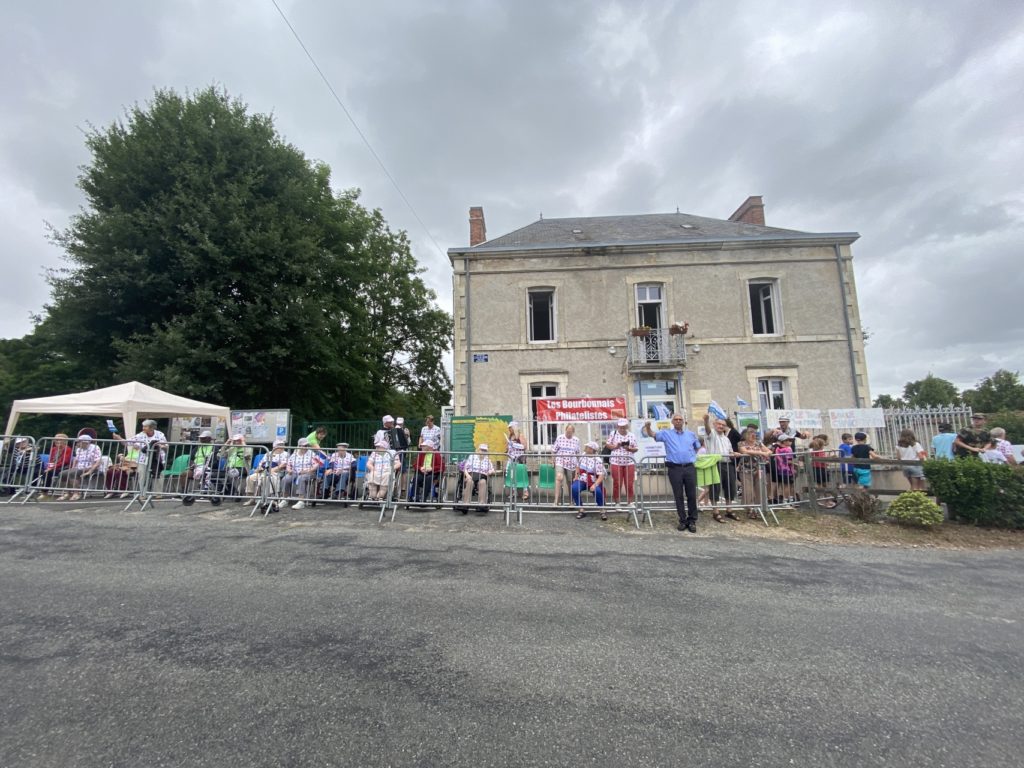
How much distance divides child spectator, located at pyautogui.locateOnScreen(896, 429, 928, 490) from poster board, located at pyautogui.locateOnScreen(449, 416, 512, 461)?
25.2 feet

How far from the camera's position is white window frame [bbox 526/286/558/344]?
15.9 meters

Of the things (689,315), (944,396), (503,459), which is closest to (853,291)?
(689,315)

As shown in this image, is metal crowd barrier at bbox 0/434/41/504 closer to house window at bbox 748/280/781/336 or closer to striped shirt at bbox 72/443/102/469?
striped shirt at bbox 72/443/102/469

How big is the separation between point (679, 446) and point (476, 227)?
1341cm

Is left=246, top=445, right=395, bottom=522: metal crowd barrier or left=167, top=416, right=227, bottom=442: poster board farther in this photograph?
left=167, top=416, right=227, bottom=442: poster board

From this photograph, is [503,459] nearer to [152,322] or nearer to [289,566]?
[289,566]

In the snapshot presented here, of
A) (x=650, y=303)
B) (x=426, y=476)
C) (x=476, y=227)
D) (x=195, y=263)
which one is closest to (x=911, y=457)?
(x=650, y=303)

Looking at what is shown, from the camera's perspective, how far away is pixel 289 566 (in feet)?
16.1

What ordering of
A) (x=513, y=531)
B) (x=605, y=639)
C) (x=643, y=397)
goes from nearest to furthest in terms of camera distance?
(x=605, y=639)
(x=513, y=531)
(x=643, y=397)

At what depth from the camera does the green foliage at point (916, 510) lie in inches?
282

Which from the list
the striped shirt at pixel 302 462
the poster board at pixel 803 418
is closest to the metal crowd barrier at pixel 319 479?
the striped shirt at pixel 302 462

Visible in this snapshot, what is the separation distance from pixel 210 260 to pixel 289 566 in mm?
12485

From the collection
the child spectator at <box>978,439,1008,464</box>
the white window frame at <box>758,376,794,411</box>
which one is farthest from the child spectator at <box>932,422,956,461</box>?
the white window frame at <box>758,376,794,411</box>

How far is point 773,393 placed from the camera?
15.4 meters
